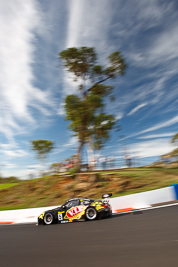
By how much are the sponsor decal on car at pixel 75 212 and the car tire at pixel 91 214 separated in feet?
0.64

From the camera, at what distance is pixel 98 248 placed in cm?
433

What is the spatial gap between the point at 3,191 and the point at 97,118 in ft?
41.4

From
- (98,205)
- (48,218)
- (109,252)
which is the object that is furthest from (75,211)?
(109,252)

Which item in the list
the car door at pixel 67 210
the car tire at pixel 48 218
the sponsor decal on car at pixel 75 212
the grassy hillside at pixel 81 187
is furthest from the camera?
the grassy hillside at pixel 81 187

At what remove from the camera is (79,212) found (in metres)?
9.34

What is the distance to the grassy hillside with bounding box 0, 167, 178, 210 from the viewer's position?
17.5m

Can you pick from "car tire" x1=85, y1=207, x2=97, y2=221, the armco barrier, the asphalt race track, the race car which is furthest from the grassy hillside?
the asphalt race track

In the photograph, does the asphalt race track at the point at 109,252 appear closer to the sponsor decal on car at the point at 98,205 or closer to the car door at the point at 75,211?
the sponsor decal on car at the point at 98,205

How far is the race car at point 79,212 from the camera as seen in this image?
29.9 ft

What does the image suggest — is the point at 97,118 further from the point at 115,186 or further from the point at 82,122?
the point at 115,186

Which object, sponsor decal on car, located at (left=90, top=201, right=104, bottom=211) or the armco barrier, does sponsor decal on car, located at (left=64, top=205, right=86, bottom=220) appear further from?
the armco barrier

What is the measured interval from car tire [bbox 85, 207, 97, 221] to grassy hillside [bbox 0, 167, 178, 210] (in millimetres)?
7951

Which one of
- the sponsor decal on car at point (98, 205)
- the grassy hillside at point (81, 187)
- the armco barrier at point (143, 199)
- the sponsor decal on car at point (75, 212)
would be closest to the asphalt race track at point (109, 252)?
the sponsor decal on car at point (98, 205)

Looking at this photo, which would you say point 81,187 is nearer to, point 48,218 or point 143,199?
point 143,199
